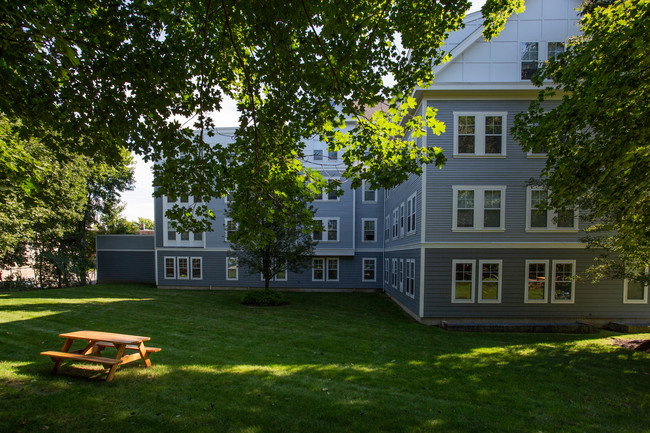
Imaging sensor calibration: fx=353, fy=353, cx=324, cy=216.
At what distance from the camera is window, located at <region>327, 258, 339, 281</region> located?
26.1 metres

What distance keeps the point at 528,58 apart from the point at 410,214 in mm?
8014

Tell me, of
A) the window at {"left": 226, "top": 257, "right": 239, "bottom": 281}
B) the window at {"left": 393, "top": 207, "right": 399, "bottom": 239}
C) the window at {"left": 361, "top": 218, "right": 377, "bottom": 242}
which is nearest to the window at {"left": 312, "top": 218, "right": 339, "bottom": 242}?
the window at {"left": 361, "top": 218, "right": 377, "bottom": 242}

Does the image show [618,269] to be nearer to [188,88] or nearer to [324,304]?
[324,304]

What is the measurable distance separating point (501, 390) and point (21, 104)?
9702mm

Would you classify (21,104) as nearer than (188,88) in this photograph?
Yes

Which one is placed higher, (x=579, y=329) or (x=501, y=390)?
(x=501, y=390)

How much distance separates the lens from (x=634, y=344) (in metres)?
11.8

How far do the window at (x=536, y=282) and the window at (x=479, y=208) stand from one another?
80.6 inches

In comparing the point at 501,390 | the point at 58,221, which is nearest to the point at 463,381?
the point at 501,390

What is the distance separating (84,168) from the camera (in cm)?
2323

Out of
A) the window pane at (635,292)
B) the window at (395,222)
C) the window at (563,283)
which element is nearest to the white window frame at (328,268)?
the window at (395,222)

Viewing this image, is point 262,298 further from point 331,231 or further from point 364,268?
point 364,268

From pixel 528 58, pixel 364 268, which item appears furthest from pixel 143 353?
pixel 364 268

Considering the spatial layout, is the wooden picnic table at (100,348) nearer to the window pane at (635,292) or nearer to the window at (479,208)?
the window at (479,208)
